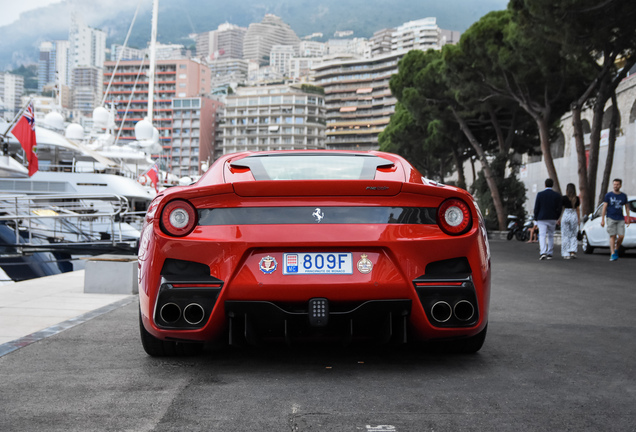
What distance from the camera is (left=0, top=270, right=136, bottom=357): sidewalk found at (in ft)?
17.8

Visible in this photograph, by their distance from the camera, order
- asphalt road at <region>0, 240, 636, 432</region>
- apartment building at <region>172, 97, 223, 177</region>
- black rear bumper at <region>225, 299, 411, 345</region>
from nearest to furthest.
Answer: asphalt road at <region>0, 240, 636, 432</region>
black rear bumper at <region>225, 299, 411, 345</region>
apartment building at <region>172, 97, 223, 177</region>

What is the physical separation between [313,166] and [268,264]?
94 centimetres

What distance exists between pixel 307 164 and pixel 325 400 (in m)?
1.65

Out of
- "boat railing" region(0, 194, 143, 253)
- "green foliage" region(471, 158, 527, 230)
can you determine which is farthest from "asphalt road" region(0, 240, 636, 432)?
"green foliage" region(471, 158, 527, 230)

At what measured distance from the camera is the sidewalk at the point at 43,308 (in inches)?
213

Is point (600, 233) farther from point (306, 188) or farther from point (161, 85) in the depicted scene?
point (161, 85)

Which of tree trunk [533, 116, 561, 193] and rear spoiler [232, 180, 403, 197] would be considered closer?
rear spoiler [232, 180, 403, 197]

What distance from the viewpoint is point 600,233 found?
17922 mm

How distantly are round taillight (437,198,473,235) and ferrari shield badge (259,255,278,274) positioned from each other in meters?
0.92

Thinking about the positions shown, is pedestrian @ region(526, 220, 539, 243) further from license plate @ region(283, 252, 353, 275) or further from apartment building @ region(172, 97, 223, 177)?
apartment building @ region(172, 97, 223, 177)

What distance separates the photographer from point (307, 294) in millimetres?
3746

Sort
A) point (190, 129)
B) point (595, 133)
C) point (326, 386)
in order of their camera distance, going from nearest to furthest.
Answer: point (326, 386)
point (595, 133)
point (190, 129)

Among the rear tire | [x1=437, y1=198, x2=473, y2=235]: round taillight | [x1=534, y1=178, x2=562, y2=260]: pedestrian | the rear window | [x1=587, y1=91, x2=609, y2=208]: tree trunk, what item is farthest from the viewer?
[x1=587, y1=91, x2=609, y2=208]: tree trunk

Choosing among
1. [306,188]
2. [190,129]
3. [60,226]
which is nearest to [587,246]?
[60,226]
